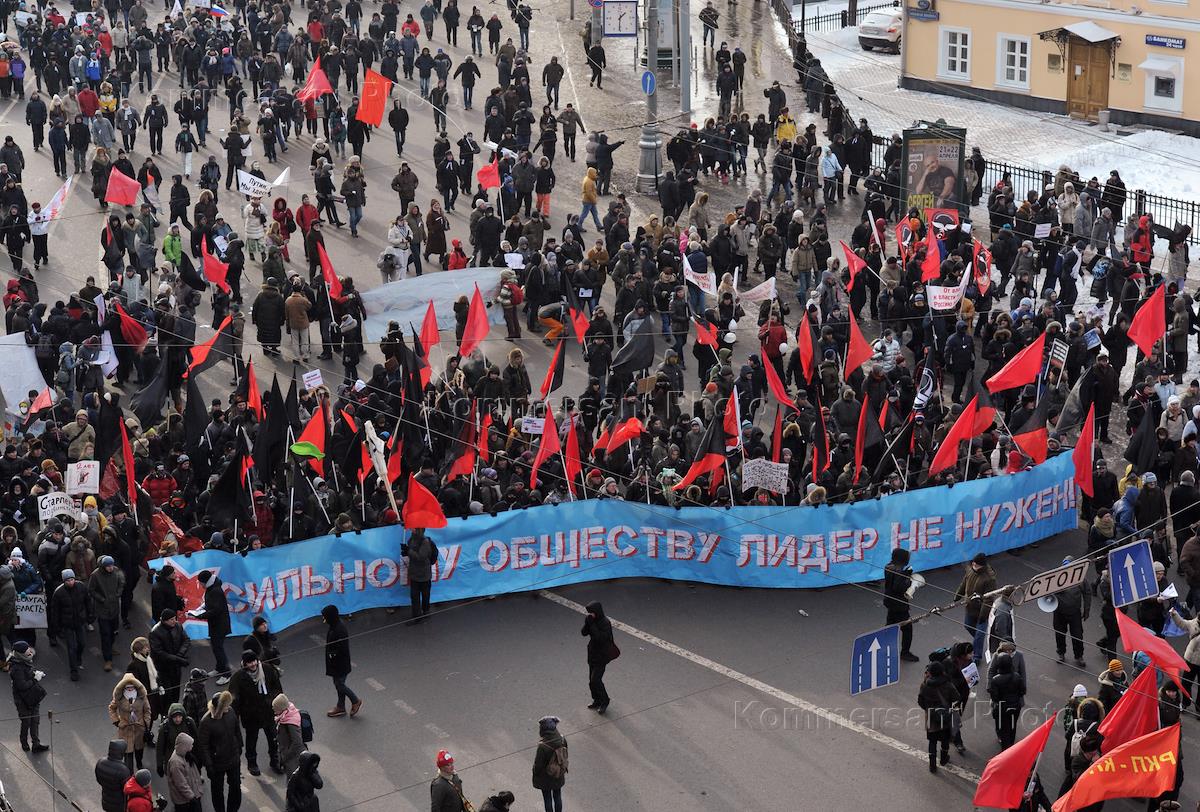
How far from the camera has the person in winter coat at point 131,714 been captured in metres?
18.8

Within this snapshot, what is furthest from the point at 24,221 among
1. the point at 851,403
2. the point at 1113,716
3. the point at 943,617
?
the point at 1113,716

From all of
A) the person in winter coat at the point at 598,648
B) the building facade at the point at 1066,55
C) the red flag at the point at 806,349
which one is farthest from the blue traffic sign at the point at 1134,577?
the building facade at the point at 1066,55

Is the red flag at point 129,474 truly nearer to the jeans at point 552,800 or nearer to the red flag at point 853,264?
the jeans at point 552,800

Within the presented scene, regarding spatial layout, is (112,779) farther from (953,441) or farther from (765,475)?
(953,441)

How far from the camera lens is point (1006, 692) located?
1892cm

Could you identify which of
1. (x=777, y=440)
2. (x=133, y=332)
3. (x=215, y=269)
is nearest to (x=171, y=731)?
(x=777, y=440)

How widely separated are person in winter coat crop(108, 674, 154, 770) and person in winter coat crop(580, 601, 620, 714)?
4362 mm

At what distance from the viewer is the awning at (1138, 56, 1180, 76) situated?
137 ft

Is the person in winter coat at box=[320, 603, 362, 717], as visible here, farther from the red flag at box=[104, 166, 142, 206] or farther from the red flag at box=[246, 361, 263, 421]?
the red flag at box=[104, 166, 142, 206]

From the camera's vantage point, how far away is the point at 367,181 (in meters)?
37.5

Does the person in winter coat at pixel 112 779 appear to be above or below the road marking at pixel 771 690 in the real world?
above

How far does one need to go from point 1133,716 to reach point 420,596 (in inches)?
→ 319

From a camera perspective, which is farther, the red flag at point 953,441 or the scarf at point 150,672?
the red flag at point 953,441

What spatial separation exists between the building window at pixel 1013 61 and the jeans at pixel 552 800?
30835mm
